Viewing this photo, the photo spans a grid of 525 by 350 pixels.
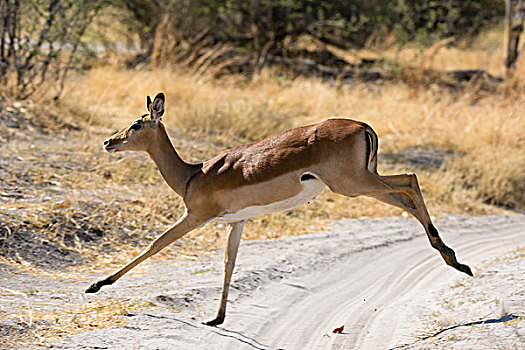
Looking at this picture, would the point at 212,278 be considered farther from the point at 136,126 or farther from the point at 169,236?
the point at 136,126

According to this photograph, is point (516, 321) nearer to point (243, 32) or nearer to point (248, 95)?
point (248, 95)

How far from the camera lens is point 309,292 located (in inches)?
219

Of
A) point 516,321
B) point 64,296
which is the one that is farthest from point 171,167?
point 516,321

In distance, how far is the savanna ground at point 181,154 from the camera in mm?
6199

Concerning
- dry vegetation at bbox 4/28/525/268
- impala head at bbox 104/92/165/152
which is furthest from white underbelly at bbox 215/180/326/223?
dry vegetation at bbox 4/28/525/268

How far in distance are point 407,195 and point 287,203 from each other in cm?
83

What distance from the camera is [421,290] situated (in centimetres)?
560

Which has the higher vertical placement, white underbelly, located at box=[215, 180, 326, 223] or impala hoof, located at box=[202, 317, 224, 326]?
white underbelly, located at box=[215, 180, 326, 223]

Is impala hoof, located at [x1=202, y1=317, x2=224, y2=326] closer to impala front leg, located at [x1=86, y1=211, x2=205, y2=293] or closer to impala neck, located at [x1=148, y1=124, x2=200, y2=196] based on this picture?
impala front leg, located at [x1=86, y1=211, x2=205, y2=293]

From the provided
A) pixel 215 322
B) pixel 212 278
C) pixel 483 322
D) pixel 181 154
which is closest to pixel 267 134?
pixel 181 154

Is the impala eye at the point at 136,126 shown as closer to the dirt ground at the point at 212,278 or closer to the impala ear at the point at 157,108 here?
the impala ear at the point at 157,108

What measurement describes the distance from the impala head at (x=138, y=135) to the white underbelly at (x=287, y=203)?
860 millimetres

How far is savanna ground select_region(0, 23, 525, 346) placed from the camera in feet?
20.3

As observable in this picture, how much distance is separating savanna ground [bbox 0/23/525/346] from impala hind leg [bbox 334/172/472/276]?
1.98 m
